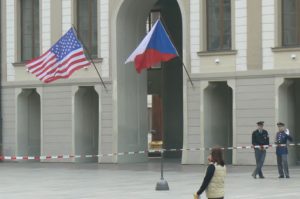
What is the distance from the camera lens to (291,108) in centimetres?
3597

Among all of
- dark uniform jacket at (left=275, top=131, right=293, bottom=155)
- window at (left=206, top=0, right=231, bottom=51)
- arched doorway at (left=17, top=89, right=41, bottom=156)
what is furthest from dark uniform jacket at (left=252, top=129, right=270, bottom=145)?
arched doorway at (left=17, top=89, right=41, bottom=156)

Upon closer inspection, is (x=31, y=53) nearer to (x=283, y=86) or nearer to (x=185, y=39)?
(x=185, y=39)

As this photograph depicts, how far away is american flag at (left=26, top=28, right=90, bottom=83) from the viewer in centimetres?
3559

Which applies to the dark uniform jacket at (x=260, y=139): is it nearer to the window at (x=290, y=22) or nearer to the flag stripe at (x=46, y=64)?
the window at (x=290, y=22)

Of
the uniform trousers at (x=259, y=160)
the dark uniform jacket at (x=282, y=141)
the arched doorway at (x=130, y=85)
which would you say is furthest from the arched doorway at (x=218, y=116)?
the dark uniform jacket at (x=282, y=141)

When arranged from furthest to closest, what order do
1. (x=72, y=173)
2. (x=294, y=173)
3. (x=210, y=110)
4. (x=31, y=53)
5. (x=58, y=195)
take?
(x=31, y=53)
(x=210, y=110)
(x=72, y=173)
(x=294, y=173)
(x=58, y=195)

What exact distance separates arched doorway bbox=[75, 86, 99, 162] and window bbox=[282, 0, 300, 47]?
32.3 ft

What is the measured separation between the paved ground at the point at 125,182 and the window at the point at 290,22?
A: 5.12m

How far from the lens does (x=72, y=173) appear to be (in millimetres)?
32406

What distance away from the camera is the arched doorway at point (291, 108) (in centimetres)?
3500

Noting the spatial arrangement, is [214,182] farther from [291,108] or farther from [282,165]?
[291,108]

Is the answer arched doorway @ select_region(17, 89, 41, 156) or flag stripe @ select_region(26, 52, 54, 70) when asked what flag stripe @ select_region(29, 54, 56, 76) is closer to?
flag stripe @ select_region(26, 52, 54, 70)

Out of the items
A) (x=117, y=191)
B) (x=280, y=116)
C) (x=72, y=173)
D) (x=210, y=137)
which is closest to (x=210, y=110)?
(x=210, y=137)

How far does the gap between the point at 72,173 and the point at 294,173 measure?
7.96 m
